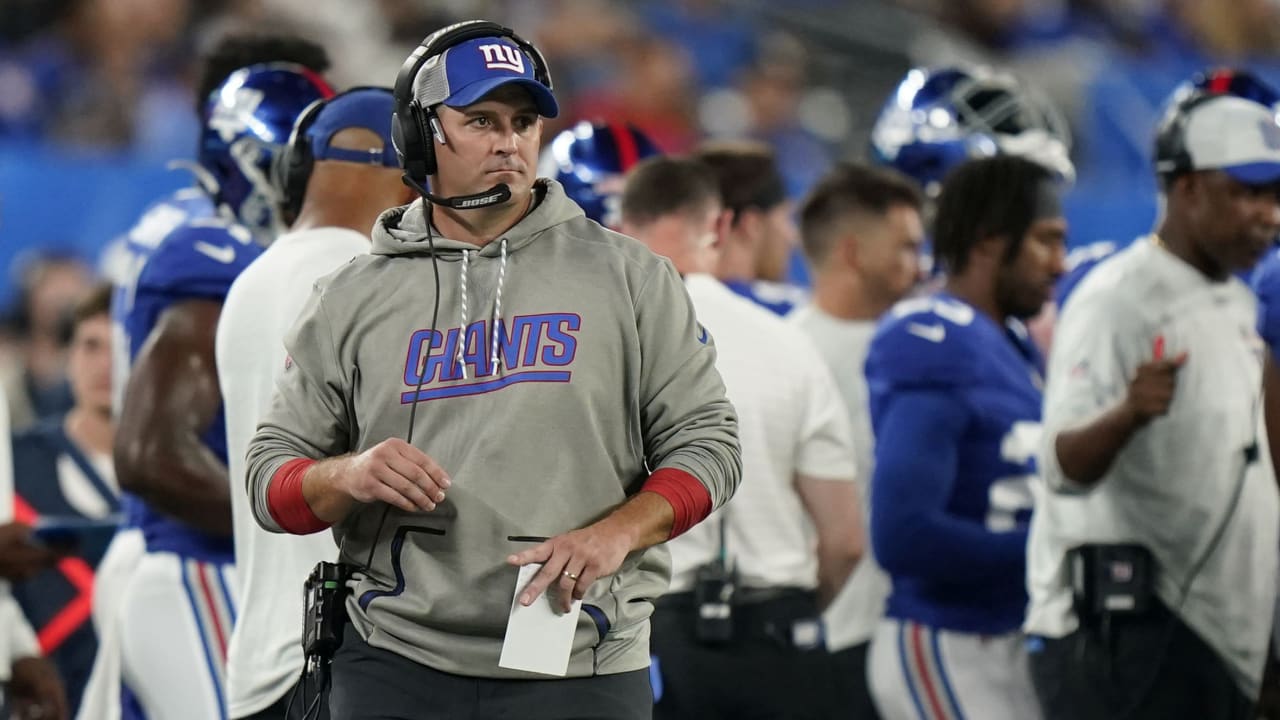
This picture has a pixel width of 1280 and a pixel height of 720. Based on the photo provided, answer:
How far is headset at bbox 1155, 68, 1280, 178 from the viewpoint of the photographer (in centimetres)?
487

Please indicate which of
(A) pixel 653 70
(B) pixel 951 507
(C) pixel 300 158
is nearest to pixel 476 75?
(C) pixel 300 158

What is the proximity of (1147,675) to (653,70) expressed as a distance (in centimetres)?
830

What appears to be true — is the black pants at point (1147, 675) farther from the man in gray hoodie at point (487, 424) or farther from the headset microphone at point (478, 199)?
the headset microphone at point (478, 199)

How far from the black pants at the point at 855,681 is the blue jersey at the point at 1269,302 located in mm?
1544

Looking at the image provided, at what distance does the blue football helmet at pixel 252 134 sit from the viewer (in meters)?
4.84

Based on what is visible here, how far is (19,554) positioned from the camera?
475 cm

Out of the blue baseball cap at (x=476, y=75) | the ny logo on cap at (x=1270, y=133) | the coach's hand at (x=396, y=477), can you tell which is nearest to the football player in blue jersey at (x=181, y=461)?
the blue baseball cap at (x=476, y=75)

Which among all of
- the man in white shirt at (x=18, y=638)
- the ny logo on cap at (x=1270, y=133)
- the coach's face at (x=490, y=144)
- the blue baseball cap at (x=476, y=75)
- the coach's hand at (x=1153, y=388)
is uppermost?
the blue baseball cap at (x=476, y=75)

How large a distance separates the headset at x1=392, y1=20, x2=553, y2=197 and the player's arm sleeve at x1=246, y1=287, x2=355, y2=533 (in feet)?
0.87

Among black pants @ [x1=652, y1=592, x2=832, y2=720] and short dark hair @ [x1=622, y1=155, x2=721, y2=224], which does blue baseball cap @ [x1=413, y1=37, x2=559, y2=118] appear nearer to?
short dark hair @ [x1=622, y1=155, x2=721, y2=224]

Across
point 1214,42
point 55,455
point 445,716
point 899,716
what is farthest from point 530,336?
point 1214,42

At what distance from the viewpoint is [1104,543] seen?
480 cm

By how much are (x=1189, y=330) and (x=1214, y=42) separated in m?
9.14

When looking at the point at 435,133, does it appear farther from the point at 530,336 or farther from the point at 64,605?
the point at 64,605
